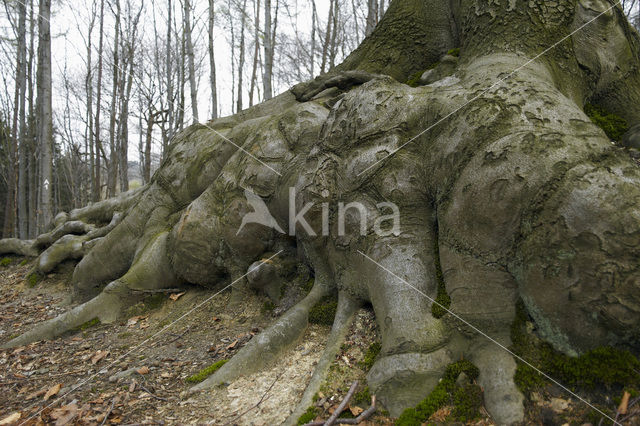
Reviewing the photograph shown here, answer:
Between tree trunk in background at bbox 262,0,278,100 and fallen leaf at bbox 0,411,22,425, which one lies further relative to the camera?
tree trunk in background at bbox 262,0,278,100

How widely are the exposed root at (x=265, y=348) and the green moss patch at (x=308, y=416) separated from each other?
88 cm

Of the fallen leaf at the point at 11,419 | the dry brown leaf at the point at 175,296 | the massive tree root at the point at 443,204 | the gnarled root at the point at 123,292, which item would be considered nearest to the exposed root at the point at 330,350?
the massive tree root at the point at 443,204

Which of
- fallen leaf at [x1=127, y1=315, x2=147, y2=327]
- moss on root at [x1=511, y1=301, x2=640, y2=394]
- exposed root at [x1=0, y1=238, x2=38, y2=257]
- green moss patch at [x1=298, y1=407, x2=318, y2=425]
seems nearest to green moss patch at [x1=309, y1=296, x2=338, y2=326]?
green moss patch at [x1=298, y1=407, x2=318, y2=425]

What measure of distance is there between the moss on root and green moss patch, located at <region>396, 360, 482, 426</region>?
28 cm

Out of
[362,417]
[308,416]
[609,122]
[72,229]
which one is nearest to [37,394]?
[308,416]

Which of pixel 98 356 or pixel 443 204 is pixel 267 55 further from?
pixel 443 204

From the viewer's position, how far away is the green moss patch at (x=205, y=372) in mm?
3447

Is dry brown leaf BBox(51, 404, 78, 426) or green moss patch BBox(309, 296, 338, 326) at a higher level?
green moss patch BBox(309, 296, 338, 326)

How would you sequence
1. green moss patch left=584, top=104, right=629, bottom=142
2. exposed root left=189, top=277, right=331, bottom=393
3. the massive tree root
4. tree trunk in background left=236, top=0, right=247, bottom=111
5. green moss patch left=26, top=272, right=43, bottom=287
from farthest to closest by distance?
tree trunk in background left=236, top=0, right=247, bottom=111
green moss patch left=26, top=272, right=43, bottom=287
green moss patch left=584, top=104, right=629, bottom=142
exposed root left=189, top=277, right=331, bottom=393
the massive tree root

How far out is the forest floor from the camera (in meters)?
2.87

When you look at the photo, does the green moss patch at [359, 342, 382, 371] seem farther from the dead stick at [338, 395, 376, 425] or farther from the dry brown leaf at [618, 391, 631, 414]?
the dry brown leaf at [618, 391, 631, 414]

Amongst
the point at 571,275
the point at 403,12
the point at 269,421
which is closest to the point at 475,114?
the point at 571,275

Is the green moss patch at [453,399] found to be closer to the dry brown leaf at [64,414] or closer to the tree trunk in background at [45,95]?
the dry brown leaf at [64,414]

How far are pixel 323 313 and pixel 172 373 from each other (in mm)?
1566
